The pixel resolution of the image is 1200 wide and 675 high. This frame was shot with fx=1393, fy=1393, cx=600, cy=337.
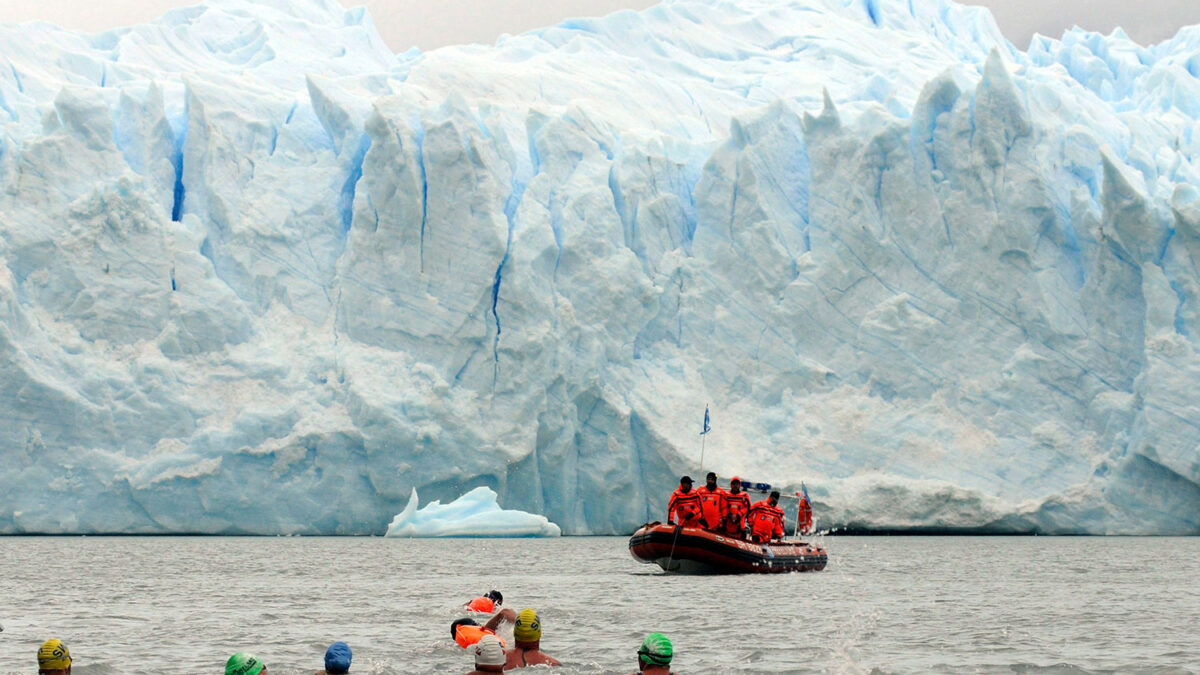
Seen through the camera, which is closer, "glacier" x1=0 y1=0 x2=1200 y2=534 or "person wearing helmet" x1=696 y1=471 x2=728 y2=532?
"person wearing helmet" x1=696 y1=471 x2=728 y2=532

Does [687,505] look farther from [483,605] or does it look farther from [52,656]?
[52,656]

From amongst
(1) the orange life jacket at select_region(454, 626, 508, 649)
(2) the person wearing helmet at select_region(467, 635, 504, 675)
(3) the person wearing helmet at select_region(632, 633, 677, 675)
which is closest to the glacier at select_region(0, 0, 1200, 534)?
(1) the orange life jacket at select_region(454, 626, 508, 649)

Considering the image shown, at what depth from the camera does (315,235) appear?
109 ft

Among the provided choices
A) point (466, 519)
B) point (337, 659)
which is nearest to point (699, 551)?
point (466, 519)

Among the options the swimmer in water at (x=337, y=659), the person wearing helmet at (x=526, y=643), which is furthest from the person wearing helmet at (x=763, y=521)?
the swimmer in water at (x=337, y=659)

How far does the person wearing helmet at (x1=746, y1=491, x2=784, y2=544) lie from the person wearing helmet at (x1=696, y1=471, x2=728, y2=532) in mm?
866

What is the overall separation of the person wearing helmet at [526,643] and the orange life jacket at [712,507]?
39.3 ft

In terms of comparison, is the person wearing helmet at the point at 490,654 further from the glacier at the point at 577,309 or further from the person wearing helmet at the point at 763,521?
the glacier at the point at 577,309

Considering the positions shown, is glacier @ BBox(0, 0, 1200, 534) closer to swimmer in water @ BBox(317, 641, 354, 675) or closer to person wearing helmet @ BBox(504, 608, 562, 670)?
person wearing helmet @ BBox(504, 608, 562, 670)

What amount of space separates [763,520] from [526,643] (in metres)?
14.5

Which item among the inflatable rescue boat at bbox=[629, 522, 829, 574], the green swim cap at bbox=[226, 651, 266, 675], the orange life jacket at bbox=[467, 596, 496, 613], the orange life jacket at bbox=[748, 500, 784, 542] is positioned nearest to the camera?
the green swim cap at bbox=[226, 651, 266, 675]

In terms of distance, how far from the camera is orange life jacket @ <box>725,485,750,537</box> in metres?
22.1

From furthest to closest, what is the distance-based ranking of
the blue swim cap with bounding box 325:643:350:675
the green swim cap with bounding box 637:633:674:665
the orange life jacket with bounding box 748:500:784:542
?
the orange life jacket with bounding box 748:500:784:542 < the blue swim cap with bounding box 325:643:350:675 < the green swim cap with bounding box 637:633:674:665

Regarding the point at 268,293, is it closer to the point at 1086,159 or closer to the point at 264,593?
the point at 264,593
